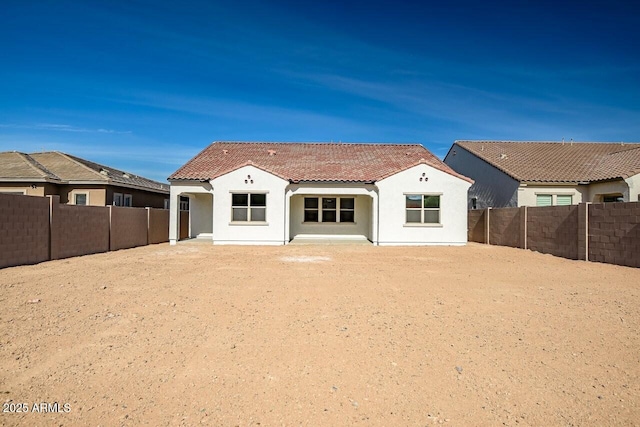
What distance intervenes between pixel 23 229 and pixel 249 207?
355 inches

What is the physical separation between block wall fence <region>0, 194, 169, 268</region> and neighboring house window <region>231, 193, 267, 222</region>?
4.35m

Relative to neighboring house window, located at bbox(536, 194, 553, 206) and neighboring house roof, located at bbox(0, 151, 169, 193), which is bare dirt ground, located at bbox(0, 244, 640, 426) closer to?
neighboring house window, located at bbox(536, 194, 553, 206)

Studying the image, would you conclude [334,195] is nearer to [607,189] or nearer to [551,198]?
[551,198]

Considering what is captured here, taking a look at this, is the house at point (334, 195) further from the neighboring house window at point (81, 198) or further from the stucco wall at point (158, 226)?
the neighboring house window at point (81, 198)

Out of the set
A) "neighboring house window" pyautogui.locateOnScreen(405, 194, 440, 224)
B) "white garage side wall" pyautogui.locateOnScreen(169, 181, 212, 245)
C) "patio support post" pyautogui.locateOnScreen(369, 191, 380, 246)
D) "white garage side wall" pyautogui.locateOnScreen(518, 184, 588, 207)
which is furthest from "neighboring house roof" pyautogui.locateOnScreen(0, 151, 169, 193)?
"white garage side wall" pyautogui.locateOnScreen(518, 184, 588, 207)

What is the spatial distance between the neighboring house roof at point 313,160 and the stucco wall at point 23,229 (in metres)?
7.45

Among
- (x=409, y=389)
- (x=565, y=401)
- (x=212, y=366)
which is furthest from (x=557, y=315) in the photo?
(x=212, y=366)

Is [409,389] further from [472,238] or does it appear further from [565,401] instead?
[472,238]

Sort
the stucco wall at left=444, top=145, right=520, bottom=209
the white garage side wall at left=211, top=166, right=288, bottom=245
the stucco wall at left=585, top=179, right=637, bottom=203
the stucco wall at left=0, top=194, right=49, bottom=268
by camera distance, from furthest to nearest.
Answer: the stucco wall at left=444, top=145, right=520, bottom=209 → the stucco wall at left=585, top=179, right=637, bottom=203 → the white garage side wall at left=211, top=166, right=288, bottom=245 → the stucco wall at left=0, top=194, right=49, bottom=268

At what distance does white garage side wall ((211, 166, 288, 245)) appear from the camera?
18.1m

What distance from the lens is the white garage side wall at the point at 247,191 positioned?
59.3 ft

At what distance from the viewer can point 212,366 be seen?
4168 millimetres

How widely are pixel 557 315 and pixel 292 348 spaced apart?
4388 mm

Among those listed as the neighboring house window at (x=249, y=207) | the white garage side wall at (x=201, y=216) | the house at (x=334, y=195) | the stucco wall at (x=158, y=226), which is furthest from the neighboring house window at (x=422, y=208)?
the stucco wall at (x=158, y=226)
